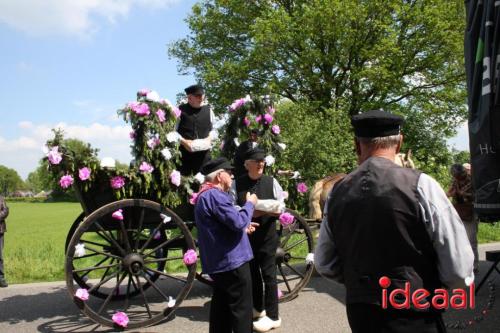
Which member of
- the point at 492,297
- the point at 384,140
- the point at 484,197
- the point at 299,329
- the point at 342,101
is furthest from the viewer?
the point at 342,101

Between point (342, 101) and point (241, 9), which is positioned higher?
point (241, 9)

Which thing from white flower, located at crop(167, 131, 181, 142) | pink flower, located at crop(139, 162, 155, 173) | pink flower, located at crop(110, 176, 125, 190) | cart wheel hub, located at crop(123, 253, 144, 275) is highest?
white flower, located at crop(167, 131, 181, 142)

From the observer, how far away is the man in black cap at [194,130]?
5.60m

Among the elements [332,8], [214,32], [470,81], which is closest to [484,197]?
[470,81]

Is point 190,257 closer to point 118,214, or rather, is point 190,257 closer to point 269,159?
point 118,214

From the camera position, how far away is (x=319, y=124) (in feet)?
47.5

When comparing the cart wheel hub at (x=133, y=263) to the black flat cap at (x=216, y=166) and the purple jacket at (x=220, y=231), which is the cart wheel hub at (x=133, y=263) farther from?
the black flat cap at (x=216, y=166)

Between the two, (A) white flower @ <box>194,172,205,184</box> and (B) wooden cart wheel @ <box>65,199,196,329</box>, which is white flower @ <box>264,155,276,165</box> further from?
(B) wooden cart wheel @ <box>65,199,196,329</box>

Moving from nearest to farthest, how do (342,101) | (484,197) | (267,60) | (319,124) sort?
(484,197), (319,124), (342,101), (267,60)

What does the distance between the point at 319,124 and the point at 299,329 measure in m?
10.3

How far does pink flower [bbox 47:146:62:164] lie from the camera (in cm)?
460

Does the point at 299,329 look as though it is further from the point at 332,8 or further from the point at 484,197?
the point at 332,8

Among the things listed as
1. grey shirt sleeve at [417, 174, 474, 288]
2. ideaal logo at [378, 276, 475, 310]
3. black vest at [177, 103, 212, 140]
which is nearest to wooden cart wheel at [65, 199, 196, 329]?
black vest at [177, 103, 212, 140]

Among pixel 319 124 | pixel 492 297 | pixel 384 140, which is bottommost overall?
pixel 492 297
